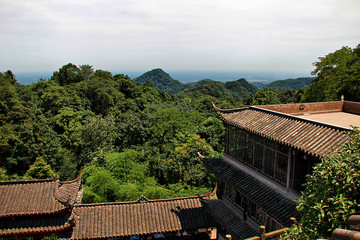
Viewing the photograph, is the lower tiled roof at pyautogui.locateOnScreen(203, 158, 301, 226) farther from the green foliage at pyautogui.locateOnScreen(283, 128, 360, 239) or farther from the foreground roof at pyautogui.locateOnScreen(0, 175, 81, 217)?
the foreground roof at pyautogui.locateOnScreen(0, 175, 81, 217)

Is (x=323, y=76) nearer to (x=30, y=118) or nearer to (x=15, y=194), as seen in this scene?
(x=15, y=194)

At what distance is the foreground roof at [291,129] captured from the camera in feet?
25.4

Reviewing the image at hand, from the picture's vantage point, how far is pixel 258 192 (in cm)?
1005

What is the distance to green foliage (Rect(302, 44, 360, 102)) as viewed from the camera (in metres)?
23.7

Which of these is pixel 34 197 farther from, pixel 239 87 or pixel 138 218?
pixel 239 87

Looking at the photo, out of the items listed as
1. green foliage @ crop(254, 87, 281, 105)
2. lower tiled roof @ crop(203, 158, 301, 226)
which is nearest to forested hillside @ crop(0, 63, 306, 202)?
lower tiled roof @ crop(203, 158, 301, 226)

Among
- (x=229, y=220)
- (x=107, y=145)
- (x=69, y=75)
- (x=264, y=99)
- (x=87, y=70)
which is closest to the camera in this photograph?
(x=229, y=220)

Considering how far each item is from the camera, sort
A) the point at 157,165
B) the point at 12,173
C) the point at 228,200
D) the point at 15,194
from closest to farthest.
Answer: the point at 228,200 → the point at 15,194 → the point at 157,165 → the point at 12,173

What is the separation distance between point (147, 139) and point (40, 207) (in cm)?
1899

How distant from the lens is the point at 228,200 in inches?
513

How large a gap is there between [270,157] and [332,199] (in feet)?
17.8

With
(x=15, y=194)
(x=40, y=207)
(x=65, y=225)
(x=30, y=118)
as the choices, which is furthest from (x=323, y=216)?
(x=30, y=118)

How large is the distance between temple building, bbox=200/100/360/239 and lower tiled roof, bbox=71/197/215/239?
6.49 feet

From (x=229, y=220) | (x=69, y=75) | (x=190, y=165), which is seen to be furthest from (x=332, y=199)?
(x=69, y=75)
